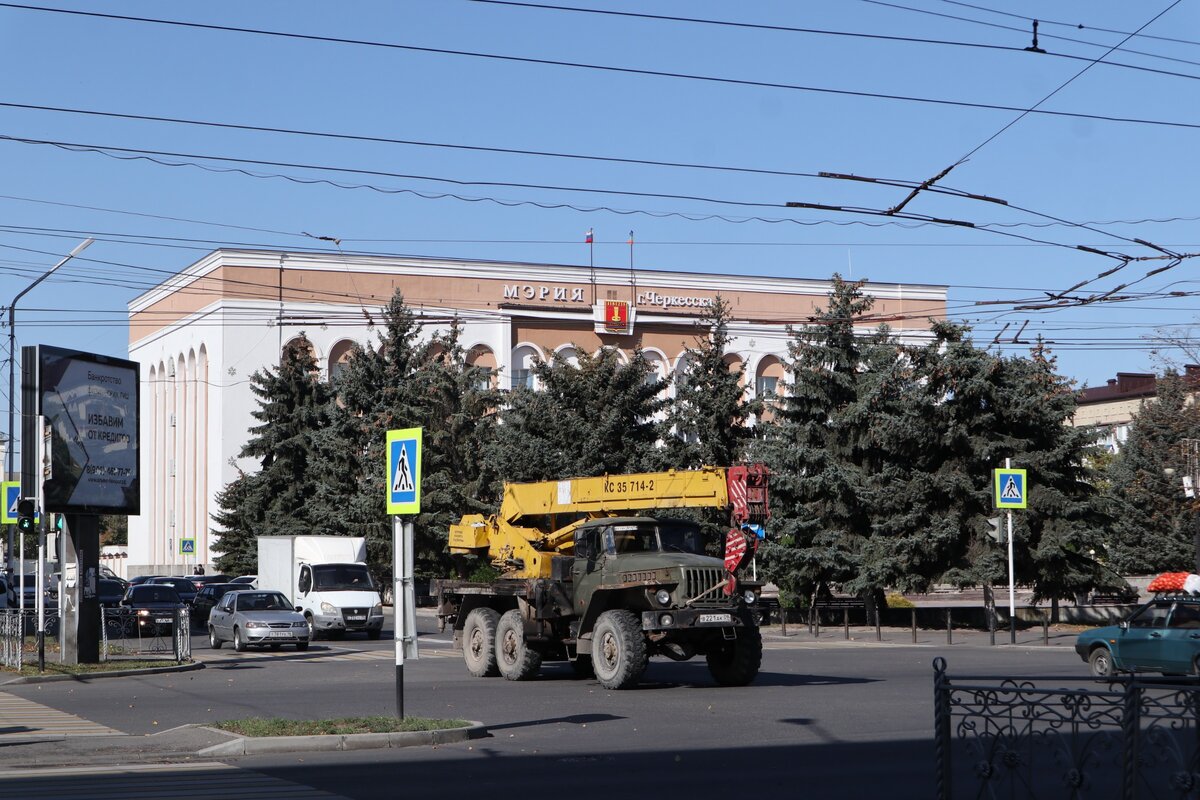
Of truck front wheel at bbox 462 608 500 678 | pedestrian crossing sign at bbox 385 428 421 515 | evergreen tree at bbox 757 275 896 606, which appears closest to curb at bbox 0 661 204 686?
truck front wheel at bbox 462 608 500 678

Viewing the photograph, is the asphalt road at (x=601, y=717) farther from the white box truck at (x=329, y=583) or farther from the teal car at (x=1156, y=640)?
the white box truck at (x=329, y=583)

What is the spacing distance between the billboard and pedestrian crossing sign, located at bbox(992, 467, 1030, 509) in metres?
19.8

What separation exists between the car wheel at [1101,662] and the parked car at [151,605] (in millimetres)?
23206

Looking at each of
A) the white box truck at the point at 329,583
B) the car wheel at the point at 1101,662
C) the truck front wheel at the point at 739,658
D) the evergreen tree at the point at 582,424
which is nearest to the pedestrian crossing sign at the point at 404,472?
the truck front wheel at the point at 739,658

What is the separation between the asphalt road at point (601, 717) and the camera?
40.6 ft

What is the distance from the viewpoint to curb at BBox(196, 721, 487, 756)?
47.1 ft

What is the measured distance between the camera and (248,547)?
233ft

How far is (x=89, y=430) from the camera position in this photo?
2947 cm

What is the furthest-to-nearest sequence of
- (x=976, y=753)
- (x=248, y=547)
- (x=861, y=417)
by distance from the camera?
(x=248, y=547) → (x=861, y=417) → (x=976, y=753)

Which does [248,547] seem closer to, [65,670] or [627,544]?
[65,670]

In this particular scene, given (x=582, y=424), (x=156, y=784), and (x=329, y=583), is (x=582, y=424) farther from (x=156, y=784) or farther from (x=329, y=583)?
(x=156, y=784)

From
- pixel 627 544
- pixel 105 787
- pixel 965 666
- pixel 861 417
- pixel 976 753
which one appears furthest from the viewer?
pixel 861 417

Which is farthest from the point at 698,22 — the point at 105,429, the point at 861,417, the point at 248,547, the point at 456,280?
the point at 456,280

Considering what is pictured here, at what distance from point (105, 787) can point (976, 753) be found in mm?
6939
